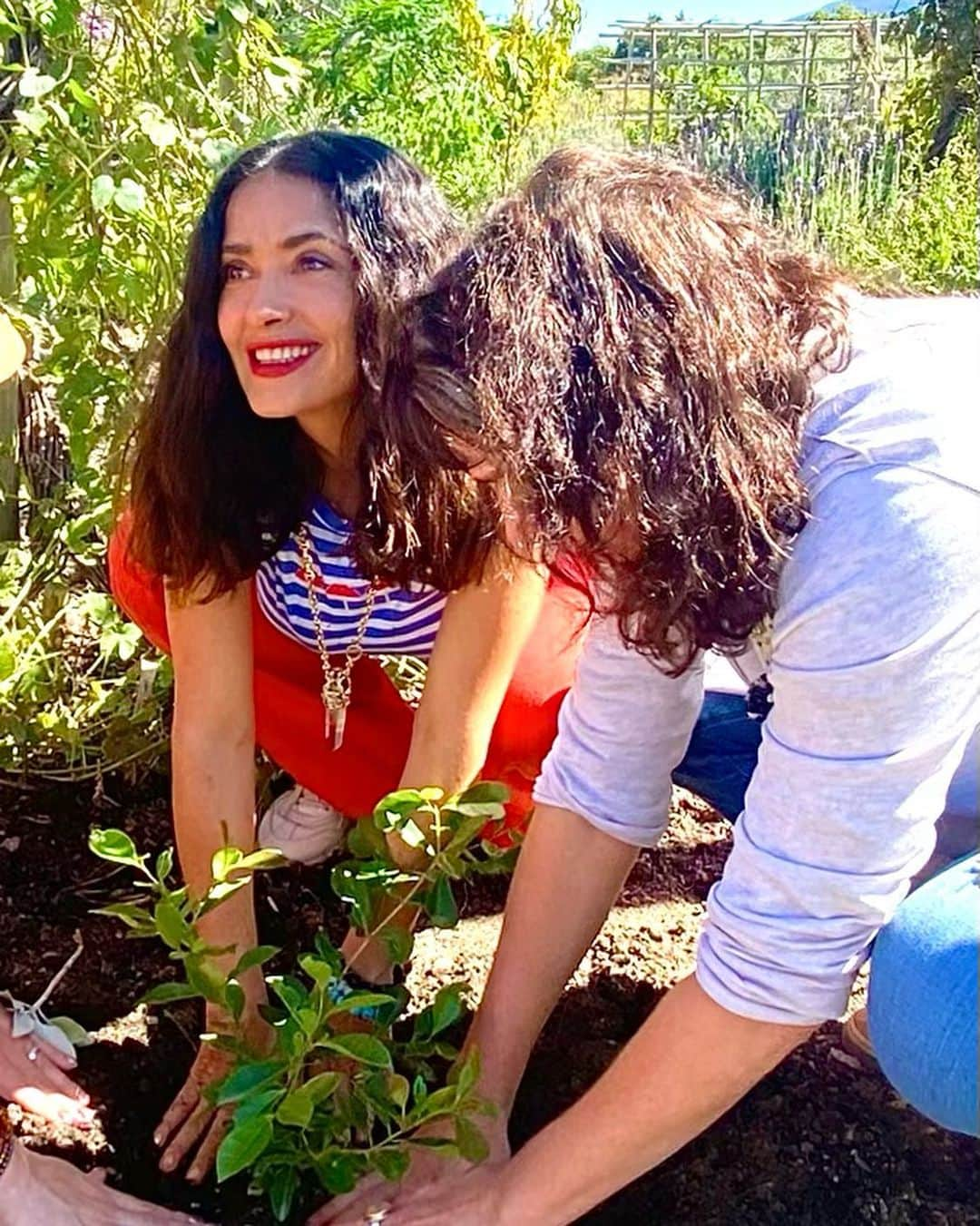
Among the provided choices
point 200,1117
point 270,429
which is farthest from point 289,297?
point 200,1117

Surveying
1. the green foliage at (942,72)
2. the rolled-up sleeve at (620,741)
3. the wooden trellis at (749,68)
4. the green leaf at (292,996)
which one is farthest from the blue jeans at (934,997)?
the wooden trellis at (749,68)

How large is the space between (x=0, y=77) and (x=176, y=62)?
9.2 inches

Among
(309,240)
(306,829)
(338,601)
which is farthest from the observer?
(306,829)

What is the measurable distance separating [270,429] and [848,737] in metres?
0.71

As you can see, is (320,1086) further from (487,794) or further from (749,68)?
(749,68)

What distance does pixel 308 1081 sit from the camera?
44.4 inches

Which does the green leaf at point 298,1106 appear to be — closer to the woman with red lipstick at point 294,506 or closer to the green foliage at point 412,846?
the green foliage at point 412,846

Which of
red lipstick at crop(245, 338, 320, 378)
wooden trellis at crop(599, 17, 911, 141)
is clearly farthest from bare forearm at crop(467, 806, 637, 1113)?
wooden trellis at crop(599, 17, 911, 141)

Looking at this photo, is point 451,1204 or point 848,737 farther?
point 451,1204

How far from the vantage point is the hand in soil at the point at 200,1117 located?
135 cm

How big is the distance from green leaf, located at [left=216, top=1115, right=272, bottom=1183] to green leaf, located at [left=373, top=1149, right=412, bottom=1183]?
150 mm

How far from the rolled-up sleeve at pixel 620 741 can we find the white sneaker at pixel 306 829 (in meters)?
0.62

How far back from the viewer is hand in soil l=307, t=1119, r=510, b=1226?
1160mm

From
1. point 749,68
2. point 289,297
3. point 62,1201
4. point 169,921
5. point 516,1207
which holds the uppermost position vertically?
point 289,297
